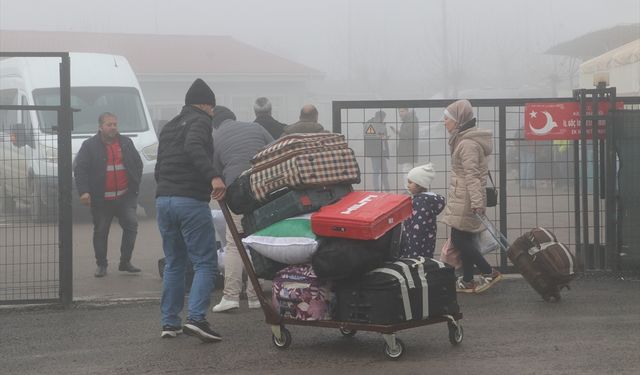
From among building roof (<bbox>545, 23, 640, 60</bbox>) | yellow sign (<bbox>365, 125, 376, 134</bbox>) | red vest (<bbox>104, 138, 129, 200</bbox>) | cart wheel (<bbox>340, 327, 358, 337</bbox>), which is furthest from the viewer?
building roof (<bbox>545, 23, 640, 60</bbox>)

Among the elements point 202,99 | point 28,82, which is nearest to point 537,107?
point 202,99

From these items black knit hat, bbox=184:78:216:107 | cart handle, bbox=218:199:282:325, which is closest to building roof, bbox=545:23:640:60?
black knit hat, bbox=184:78:216:107

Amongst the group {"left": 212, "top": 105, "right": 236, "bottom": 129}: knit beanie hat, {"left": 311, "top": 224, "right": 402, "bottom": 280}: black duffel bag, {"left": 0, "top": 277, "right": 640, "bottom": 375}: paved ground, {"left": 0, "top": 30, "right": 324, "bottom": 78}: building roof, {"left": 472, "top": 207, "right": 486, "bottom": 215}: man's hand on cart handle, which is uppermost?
{"left": 0, "top": 30, "right": 324, "bottom": 78}: building roof

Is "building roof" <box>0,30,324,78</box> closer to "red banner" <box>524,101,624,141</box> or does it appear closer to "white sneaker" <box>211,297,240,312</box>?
"red banner" <box>524,101,624,141</box>

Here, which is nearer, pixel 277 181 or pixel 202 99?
pixel 277 181

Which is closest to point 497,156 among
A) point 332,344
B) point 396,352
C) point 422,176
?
point 422,176

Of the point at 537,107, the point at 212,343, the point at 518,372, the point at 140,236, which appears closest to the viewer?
the point at 518,372

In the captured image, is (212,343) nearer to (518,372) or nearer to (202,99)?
(202,99)

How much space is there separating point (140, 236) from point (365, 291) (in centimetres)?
890

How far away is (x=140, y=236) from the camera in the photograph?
15.2m

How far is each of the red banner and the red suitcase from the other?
367cm

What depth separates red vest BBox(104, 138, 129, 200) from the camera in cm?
1149

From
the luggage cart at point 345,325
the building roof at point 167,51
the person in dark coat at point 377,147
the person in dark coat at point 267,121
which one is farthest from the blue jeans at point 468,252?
the building roof at point 167,51

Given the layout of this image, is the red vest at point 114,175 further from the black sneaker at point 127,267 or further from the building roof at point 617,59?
the building roof at point 617,59
